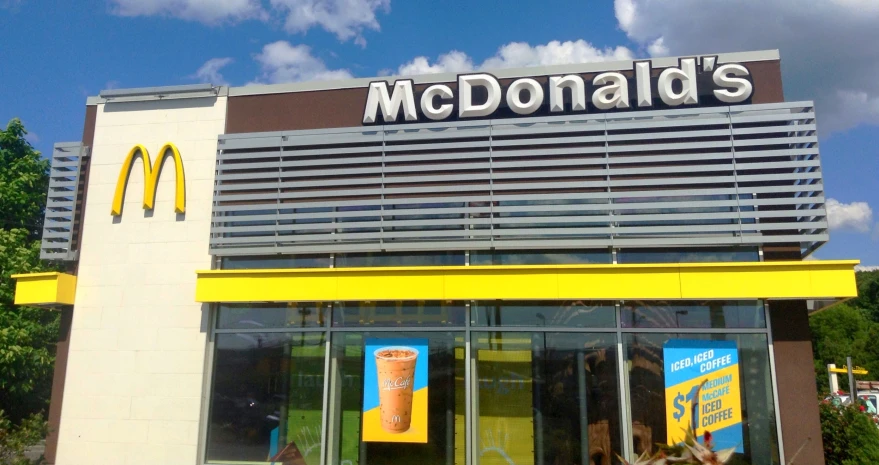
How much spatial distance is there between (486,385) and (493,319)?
3.61ft

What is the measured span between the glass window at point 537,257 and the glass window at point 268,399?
318 cm

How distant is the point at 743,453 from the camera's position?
995 cm

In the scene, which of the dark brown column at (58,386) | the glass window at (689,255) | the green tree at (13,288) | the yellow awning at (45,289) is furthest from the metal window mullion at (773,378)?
the green tree at (13,288)

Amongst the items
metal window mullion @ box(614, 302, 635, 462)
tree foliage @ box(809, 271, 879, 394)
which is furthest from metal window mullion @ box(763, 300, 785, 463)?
tree foliage @ box(809, 271, 879, 394)

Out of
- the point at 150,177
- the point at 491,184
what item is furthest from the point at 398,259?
the point at 150,177

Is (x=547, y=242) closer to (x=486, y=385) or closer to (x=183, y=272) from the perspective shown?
(x=486, y=385)

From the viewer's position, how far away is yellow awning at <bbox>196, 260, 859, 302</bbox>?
992cm

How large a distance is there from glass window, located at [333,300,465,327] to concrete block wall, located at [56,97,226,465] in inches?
106

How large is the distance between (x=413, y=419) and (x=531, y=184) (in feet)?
14.5

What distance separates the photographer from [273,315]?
11773 millimetres

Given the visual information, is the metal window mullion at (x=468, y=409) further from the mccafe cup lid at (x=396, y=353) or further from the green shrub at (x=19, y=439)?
the green shrub at (x=19, y=439)

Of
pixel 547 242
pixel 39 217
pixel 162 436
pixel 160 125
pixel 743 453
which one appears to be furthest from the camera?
pixel 39 217

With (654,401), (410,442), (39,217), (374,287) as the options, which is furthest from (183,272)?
(39,217)

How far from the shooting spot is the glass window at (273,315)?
11578 millimetres
